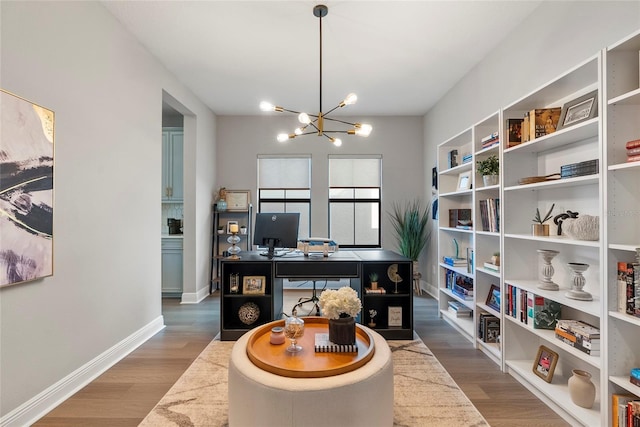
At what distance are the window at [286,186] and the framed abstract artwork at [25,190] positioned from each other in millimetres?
3635

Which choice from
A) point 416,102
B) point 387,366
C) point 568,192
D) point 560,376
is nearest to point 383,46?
point 416,102

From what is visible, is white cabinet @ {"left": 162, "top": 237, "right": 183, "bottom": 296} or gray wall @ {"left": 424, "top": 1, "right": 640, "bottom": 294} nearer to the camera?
gray wall @ {"left": 424, "top": 1, "right": 640, "bottom": 294}

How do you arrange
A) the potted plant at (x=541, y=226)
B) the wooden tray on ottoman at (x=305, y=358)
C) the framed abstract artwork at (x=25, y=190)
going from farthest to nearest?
the potted plant at (x=541, y=226) < the framed abstract artwork at (x=25, y=190) < the wooden tray on ottoman at (x=305, y=358)

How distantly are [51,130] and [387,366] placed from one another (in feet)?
8.53

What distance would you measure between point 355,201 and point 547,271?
3.55m

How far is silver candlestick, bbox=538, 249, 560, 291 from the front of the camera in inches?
89.8

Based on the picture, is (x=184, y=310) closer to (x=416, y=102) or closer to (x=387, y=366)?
(x=387, y=366)

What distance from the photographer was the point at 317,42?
320cm

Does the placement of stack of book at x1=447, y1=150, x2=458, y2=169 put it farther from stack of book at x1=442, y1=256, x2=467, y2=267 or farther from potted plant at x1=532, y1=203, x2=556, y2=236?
potted plant at x1=532, y1=203, x2=556, y2=236

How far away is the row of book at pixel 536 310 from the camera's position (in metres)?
2.32

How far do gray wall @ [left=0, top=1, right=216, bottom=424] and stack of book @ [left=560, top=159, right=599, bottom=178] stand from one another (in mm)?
3420

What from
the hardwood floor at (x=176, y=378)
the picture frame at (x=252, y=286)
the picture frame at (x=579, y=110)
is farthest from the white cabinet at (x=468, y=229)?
the picture frame at (x=252, y=286)

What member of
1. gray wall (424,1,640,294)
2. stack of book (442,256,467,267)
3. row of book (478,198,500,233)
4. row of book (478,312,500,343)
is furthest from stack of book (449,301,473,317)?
gray wall (424,1,640,294)

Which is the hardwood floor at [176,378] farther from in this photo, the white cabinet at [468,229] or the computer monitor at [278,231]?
the computer monitor at [278,231]
